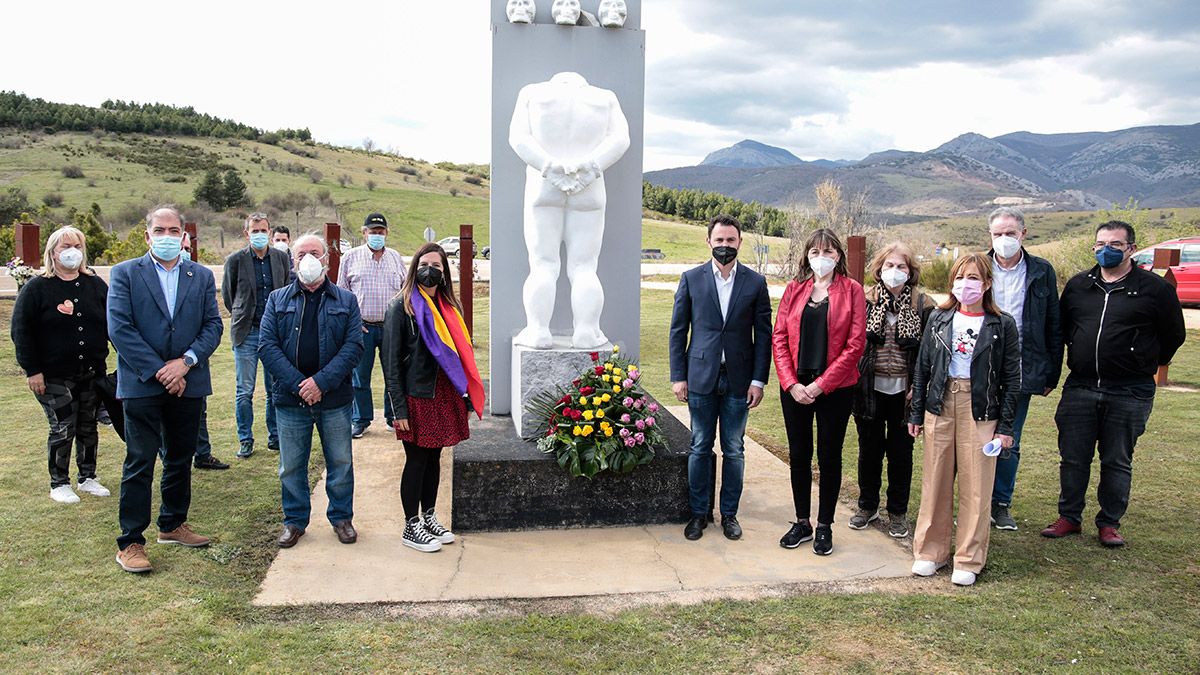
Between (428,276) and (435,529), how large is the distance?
1.41m

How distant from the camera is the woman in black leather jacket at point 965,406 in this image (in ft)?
13.0

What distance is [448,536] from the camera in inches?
178

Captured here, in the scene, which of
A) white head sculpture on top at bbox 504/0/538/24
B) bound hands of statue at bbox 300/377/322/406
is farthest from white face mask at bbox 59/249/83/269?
white head sculpture on top at bbox 504/0/538/24

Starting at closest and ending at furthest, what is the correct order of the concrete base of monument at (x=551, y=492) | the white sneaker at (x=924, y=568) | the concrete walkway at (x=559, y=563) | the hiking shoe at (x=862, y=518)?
the concrete walkway at (x=559, y=563) < the white sneaker at (x=924, y=568) < the concrete base of monument at (x=551, y=492) < the hiking shoe at (x=862, y=518)

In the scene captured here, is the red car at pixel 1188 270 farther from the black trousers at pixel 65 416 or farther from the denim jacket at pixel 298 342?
the black trousers at pixel 65 416

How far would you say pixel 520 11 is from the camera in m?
5.71

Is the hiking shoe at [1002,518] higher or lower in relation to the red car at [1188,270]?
lower

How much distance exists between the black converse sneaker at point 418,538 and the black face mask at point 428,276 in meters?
1.29

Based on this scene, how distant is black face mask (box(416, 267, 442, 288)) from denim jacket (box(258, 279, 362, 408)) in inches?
17.0

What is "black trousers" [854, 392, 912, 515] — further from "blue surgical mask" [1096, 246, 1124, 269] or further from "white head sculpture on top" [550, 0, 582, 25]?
"white head sculpture on top" [550, 0, 582, 25]

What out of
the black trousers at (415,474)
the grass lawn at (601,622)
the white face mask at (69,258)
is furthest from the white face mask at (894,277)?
the white face mask at (69,258)

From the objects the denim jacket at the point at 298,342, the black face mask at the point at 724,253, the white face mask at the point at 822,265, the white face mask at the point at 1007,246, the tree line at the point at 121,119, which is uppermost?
the tree line at the point at 121,119

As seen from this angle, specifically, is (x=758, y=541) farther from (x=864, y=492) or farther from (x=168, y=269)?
(x=168, y=269)

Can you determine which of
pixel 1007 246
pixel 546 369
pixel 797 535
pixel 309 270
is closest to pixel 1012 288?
pixel 1007 246
